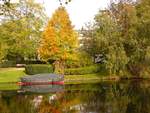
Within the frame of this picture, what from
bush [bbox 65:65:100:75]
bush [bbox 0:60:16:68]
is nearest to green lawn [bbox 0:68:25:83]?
bush [bbox 65:65:100:75]

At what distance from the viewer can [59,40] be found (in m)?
62.2

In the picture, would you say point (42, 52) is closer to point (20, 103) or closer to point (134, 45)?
point (134, 45)

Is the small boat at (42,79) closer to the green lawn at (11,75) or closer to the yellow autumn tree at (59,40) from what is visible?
the green lawn at (11,75)

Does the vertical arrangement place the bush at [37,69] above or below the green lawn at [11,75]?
above

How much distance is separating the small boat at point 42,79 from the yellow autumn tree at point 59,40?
9.89m

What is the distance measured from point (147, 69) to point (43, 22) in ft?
80.3

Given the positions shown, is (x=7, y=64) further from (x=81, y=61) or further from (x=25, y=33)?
(x=81, y=61)

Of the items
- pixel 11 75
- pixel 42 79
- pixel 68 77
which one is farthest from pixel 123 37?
pixel 11 75

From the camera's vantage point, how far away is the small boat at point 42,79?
50931 millimetres

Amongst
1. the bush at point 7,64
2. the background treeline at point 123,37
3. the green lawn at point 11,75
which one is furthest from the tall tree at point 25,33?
the background treeline at point 123,37

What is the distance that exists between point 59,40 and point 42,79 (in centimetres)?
1194

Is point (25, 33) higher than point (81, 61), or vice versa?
point (25, 33)

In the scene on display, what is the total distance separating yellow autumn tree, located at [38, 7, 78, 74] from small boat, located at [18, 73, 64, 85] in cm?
989

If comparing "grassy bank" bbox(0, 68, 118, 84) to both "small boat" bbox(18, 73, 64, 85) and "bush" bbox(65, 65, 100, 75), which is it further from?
"small boat" bbox(18, 73, 64, 85)
